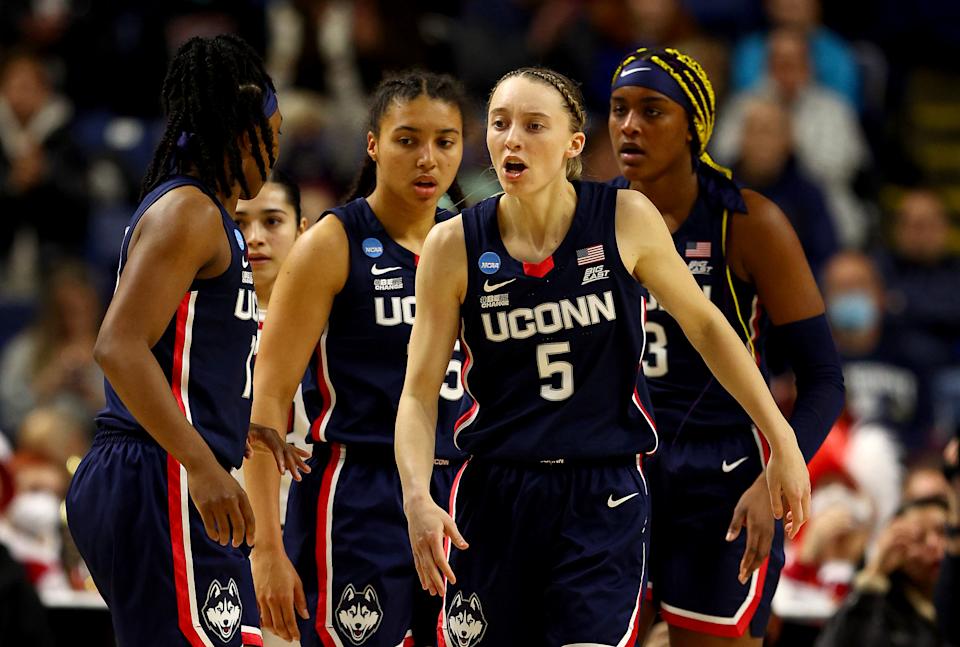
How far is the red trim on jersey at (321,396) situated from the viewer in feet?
15.6

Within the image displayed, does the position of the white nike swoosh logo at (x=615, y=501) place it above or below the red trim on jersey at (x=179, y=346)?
below

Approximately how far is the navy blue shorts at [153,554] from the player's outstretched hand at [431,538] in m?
0.49

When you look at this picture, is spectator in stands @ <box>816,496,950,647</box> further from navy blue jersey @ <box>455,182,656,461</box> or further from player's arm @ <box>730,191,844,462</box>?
navy blue jersey @ <box>455,182,656,461</box>

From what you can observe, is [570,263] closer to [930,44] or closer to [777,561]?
[777,561]

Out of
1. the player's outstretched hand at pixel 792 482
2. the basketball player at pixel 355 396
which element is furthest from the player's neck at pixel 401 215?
the player's outstretched hand at pixel 792 482

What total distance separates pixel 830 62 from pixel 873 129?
0.65 m

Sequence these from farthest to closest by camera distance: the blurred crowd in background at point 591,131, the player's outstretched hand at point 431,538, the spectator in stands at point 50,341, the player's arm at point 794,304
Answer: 1. the spectator in stands at point 50,341
2. the blurred crowd in background at point 591,131
3. the player's arm at point 794,304
4. the player's outstretched hand at point 431,538

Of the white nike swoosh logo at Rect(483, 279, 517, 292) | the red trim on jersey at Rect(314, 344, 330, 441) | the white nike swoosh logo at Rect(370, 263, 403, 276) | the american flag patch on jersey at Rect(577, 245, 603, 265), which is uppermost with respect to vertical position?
the white nike swoosh logo at Rect(370, 263, 403, 276)

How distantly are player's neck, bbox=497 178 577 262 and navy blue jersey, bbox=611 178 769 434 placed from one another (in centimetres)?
66

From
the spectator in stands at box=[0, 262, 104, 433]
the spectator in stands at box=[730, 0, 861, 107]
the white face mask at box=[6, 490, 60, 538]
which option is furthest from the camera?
the spectator in stands at box=[730, 0, 861, 107]

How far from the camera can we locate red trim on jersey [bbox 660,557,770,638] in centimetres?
468

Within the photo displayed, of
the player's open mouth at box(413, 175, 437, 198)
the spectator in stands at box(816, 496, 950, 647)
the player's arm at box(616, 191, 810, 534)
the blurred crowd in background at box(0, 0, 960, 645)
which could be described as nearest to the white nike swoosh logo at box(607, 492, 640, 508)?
the player's arm at box(616, 191, 810, 534)

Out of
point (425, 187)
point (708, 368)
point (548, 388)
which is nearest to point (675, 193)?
point (708, 368)

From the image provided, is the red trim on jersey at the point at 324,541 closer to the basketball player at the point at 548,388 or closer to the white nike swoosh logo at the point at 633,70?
the basketball player at the point at 548,388
